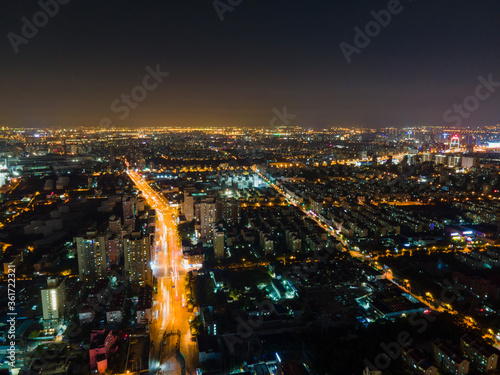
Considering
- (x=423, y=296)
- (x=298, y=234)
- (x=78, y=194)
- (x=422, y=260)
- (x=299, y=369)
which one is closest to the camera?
(x=299, y=369)

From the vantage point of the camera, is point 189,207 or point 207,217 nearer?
point 207,217

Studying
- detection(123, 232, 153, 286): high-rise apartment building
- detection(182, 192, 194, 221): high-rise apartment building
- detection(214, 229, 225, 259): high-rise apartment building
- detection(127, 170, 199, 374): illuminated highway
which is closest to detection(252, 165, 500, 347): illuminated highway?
detection(214, 229, 225, 259): high-rise apartment building

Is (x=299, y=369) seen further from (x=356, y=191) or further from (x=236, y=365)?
(x=356, y=191)

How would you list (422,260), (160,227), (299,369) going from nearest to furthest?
(299,369) → (422,260) → (160,227)

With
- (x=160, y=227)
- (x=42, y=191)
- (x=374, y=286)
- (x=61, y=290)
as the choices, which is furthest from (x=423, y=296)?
(x=42, y=191)

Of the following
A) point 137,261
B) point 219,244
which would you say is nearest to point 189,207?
point 219,244

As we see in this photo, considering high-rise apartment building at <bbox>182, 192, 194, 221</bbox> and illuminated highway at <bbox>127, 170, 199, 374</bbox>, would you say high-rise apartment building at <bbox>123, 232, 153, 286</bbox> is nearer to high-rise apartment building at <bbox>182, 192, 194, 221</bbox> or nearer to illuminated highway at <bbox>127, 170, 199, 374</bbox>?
illuminated highway at <bbox>127, 170, 199, 374</bbox>

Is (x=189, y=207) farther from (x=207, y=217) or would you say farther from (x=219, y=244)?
(x=219, y=244)

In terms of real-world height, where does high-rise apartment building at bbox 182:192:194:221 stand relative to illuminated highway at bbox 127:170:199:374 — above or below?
above

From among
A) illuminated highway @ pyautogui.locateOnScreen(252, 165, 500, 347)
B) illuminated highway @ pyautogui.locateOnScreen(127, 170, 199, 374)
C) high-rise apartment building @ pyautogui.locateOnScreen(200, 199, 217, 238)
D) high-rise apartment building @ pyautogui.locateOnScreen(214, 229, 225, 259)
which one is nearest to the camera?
illuminated highway @ pyautogui.locateOnScreen(127, 170, 199, 374)
